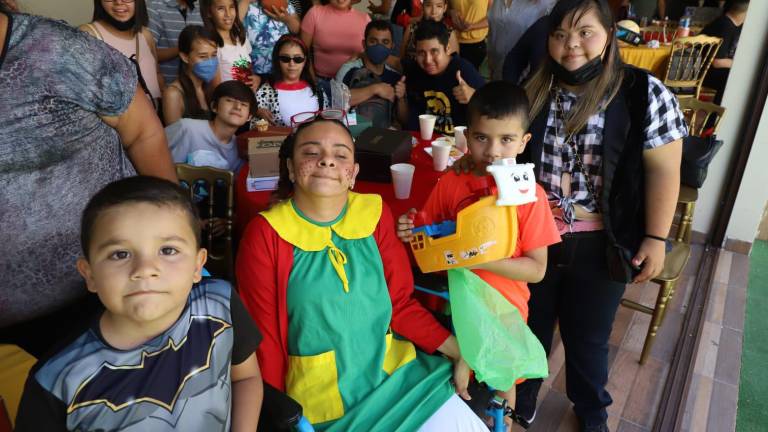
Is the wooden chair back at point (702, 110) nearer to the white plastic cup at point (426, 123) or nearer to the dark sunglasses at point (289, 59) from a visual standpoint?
the white plastic cup at point (426, 123)

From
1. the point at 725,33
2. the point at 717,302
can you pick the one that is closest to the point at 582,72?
the point at 717,302

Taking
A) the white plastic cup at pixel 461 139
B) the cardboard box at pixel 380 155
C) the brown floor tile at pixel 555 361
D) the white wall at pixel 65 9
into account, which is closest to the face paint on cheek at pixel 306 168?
the cardboard box at pixel 380 155

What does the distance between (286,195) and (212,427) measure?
0.71 m

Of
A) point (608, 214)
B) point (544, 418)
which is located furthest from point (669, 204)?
point (544, 418)

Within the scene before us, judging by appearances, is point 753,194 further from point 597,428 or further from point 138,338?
point 138,338

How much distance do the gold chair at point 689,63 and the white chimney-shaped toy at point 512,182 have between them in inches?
184

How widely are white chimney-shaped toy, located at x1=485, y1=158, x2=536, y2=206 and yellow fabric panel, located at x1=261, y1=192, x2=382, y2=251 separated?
1.17 ft

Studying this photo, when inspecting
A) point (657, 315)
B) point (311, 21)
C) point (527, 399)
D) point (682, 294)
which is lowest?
point (527, 399)

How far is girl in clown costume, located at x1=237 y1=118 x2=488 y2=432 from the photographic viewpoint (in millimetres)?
1306

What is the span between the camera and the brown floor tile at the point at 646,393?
2129 millimetres

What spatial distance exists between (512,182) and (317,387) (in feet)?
→ 2.48

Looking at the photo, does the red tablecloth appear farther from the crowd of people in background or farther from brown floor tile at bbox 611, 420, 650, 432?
brown floor tile at bbox 611, 420, 650, 432

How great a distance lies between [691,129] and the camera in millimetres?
3000

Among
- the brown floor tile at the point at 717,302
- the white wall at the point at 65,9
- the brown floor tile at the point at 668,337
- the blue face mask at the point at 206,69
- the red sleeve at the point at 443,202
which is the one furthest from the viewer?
the white wall at the point at 65,9
